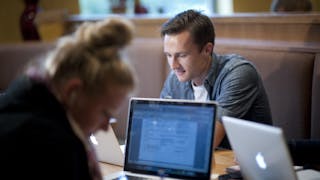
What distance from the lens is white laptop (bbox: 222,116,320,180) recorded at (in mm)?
1280

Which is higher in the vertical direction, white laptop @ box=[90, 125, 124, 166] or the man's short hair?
the man's short hair

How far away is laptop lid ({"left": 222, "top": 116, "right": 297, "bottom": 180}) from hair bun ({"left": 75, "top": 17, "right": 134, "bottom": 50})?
1.35ft

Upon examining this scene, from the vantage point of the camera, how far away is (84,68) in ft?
3.56

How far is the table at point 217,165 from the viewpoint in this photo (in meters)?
1.73

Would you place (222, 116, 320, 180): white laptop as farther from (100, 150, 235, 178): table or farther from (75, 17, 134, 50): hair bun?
(75, 17, 134, 50): hair bun

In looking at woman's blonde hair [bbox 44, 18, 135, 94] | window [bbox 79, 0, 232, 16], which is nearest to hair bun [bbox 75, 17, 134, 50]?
woman's blonde hair [bbox 44, 18, 135, 94]

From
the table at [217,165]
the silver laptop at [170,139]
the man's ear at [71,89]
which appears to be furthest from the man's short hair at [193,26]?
the man's ear at [71,89]

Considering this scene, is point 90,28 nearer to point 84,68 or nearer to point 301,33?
point 84,68

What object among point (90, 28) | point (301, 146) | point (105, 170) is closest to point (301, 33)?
point (301, 146)

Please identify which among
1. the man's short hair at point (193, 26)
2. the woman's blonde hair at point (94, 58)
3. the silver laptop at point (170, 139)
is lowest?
the silver laptop at point (170, 139)

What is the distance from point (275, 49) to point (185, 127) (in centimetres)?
111

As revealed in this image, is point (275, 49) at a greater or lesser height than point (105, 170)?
greater

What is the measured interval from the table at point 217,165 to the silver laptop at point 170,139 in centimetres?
22

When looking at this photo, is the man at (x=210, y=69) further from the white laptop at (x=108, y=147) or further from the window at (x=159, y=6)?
the window at (x=159, y=6)
